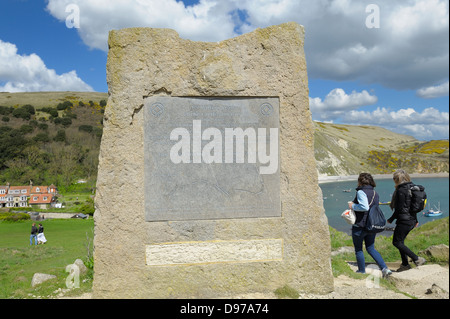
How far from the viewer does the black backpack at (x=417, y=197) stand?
4.97 m

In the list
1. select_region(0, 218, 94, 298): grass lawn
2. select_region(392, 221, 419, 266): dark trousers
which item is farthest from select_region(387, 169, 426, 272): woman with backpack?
select_region(0, 218, 94, 298): grass lawn

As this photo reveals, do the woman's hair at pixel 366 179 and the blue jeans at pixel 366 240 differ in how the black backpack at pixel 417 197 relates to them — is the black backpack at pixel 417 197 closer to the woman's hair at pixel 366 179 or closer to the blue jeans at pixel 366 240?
the woman's hair at pixel 366 179

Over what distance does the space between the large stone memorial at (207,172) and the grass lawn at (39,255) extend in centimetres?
173

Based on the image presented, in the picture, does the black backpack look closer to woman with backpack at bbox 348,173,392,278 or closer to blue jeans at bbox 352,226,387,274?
woman with backpack at bbox 348,173,392,278

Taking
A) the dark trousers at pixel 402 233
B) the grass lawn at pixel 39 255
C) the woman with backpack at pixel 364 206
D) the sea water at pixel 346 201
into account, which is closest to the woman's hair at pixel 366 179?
the woman with backpack at pixel 364 206

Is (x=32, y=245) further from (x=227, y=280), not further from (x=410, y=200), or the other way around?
(x=410, y=200)

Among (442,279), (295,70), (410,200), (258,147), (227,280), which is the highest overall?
(295,70)

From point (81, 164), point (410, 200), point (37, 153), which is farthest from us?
point (81, 164)

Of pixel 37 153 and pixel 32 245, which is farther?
pixel 37 153

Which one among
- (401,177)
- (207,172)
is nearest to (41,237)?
(207,172)

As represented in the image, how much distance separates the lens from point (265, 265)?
4.28 meters

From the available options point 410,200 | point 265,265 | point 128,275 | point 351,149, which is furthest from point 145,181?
point 351,149

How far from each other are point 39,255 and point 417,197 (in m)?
8.36
